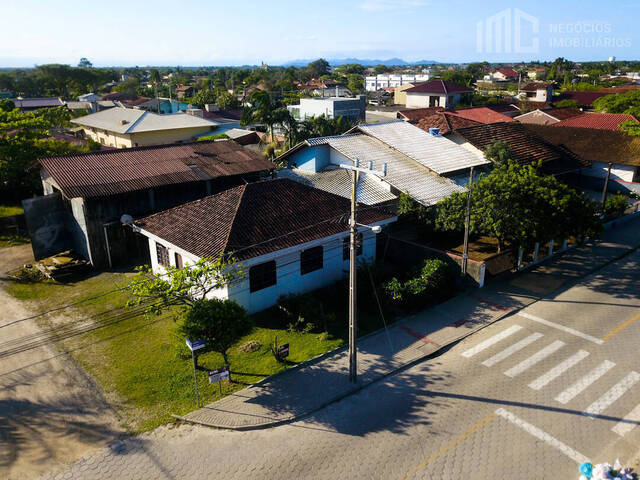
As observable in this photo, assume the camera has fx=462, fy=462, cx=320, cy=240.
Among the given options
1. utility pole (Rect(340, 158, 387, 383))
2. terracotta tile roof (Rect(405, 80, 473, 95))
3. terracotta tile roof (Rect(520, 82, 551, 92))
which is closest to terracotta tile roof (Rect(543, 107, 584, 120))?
terracotta tile roof (Rect(405, 80, 473, 95))

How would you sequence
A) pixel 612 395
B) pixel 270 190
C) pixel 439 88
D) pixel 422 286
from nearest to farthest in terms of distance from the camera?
pixel 612 395 < pixel 422 286 < pixel 270 190 < pixel 439 88

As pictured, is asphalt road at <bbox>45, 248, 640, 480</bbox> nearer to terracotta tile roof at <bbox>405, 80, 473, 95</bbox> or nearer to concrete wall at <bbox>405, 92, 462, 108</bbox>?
concrete wall at <bbox>405, 92, 462, 108</bbox>

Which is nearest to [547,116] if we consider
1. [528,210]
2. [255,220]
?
[528,210]

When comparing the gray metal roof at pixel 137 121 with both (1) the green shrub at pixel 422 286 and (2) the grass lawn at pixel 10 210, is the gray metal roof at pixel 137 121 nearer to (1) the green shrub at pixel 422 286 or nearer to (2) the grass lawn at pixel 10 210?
(2) the grass lawn at pixel 10 210

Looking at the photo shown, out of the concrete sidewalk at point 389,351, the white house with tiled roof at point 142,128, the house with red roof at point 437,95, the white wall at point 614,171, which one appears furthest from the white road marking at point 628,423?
the house with red roof at point 437,95

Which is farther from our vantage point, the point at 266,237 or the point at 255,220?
the point at 255,220

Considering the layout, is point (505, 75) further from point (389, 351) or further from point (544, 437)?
point (544, 437)
